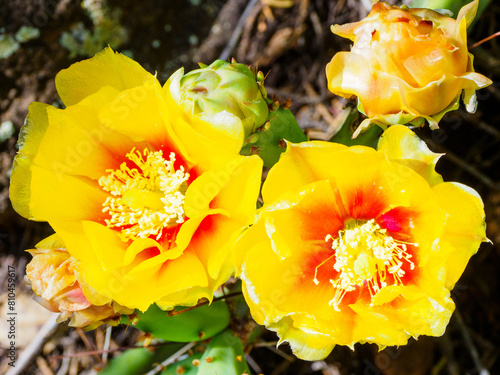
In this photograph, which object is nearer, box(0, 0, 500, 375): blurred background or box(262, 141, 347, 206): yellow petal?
box(262, 141, 347, 206): yellow petal

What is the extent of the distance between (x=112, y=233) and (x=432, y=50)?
793 mm

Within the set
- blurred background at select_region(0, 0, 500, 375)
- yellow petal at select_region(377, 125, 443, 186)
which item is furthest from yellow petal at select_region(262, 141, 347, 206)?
blurred background at select_region(0, 0, 500, 375)

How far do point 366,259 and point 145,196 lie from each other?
53 cm

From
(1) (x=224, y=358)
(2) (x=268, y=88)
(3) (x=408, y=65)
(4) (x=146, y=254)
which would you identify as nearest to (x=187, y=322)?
(1) (x=224, y=358)

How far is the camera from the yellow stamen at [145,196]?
121cm

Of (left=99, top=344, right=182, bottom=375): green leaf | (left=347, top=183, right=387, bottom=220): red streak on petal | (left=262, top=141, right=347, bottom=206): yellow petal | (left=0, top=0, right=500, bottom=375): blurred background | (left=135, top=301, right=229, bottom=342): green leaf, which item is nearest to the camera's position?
(left=262, top=141, right=347, bottom=206): yellow petal

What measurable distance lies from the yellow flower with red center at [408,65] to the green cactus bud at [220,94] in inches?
8.0

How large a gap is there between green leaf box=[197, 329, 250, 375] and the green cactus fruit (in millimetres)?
510

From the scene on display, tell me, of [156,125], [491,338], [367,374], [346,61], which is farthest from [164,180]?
[491,338]

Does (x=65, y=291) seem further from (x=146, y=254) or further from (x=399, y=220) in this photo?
(x=399, y=220)

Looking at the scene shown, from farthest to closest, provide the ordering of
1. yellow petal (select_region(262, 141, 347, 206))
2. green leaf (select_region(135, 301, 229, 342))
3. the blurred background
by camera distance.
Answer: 1. the blurred background
2. green leaf (select_region(135, 301, 229, 342))
3. yellow petal (select_region(262, 141, 347, 206))

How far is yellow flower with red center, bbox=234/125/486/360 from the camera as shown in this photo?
103 centimetres

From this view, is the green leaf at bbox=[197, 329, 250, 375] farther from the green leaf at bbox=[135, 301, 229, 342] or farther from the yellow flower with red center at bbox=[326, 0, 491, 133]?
the yellow flower with red center at bbox=[326, 0, 491, 133]

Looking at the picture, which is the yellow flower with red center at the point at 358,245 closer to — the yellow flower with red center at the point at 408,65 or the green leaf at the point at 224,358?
the yellow flower with red center at the point at 408,65
